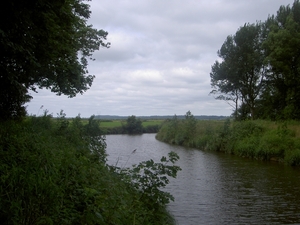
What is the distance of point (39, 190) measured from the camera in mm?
4762

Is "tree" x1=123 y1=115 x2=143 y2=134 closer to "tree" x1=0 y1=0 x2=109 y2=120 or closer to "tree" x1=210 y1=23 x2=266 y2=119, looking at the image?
"tree" x1=210 y1=23 x2=266 y2=119

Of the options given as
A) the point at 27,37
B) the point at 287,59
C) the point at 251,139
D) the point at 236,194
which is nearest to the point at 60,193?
the point at 27,37

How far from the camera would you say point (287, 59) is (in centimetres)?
2972

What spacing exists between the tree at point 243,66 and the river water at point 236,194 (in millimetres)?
15804

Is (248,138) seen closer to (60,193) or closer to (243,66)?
(243,66)

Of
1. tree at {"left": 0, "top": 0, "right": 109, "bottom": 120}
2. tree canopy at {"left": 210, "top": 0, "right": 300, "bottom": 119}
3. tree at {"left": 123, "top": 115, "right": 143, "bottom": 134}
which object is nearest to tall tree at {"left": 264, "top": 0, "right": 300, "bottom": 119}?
tree canopy at {"left": 210, "top": 0, "right": 300, "bottom": 119}

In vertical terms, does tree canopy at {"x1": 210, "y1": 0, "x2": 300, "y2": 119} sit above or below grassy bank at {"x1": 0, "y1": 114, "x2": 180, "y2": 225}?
above

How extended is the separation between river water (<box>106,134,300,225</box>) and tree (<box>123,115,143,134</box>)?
41.2 metres

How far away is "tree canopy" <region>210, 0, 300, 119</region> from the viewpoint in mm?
29156

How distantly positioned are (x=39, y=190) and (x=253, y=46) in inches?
1349

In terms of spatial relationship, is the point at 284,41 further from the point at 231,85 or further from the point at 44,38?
the point at 44,38

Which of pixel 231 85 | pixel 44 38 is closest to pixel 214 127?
pixel 231 85

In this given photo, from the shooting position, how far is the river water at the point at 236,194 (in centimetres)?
1051

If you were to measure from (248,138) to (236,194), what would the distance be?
51.2 feet
